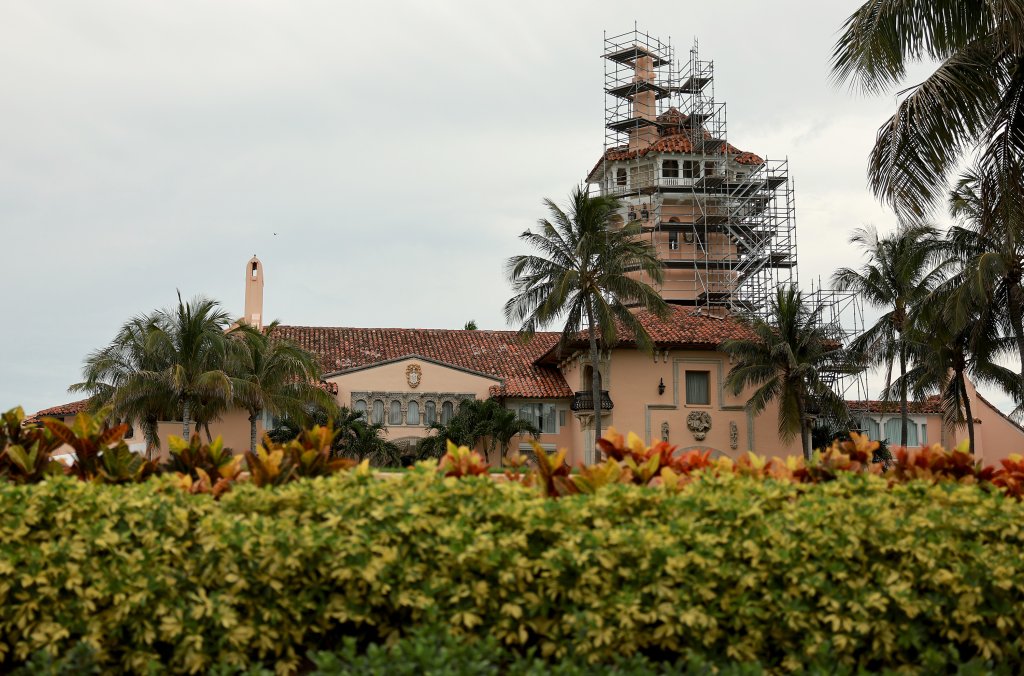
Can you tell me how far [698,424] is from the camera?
1757 inches

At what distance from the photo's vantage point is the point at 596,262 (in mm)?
39562

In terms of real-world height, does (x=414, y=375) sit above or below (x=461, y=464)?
above

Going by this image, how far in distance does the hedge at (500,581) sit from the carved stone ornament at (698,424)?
126ft

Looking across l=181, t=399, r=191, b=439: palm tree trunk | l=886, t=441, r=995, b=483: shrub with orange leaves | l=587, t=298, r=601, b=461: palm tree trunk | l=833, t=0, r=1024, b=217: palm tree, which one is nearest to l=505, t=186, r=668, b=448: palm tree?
l=587, t=298, r=601, b=461: palm tree trunk

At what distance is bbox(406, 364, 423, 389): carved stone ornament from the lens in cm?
4422

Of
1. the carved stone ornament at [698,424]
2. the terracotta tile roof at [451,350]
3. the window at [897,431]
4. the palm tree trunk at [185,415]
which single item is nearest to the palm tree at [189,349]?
the palm tree trunk at [185,415]

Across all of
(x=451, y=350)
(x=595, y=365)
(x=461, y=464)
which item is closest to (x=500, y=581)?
(x=461, y=464)

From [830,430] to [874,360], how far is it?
14.4 feet

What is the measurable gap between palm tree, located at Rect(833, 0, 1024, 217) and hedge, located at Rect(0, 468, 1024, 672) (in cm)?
1000

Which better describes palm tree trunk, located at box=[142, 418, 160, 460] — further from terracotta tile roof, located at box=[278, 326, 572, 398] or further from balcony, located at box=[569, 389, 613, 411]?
balcony, located at box=[569, 389, 613, 411]

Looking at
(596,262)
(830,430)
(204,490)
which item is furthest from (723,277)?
(204,490)

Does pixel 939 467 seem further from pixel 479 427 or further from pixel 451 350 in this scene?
pixel 451 350

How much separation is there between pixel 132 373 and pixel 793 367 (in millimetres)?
24955

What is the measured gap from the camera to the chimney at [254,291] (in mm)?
48406
